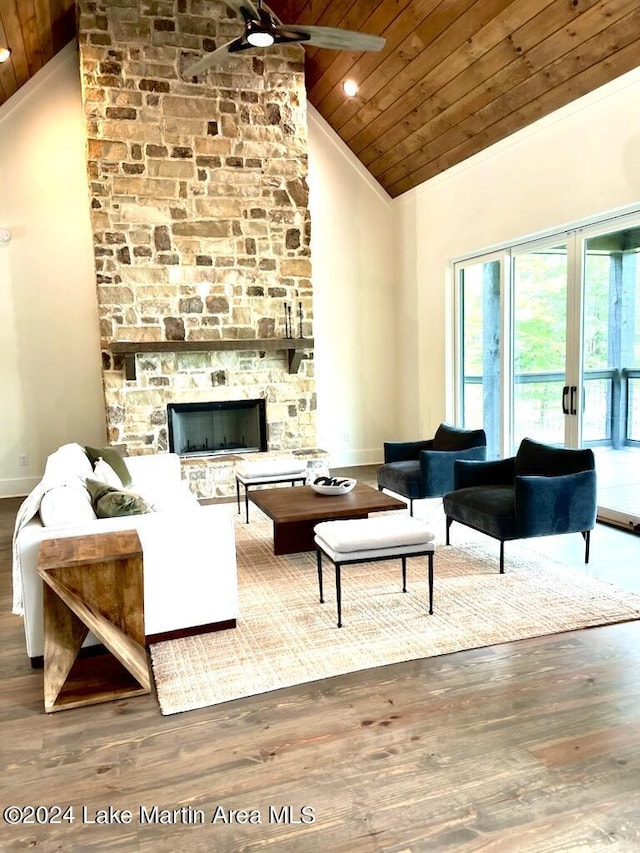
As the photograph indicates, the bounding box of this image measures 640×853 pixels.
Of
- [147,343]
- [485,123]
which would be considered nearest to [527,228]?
[485,123]

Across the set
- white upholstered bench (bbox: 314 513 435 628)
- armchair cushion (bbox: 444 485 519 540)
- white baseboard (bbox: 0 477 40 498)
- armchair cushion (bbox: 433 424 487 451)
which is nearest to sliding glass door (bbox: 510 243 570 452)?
armchair cushion (bbox: 433 424 487 451)

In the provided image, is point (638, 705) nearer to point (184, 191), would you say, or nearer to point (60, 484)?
point (60, 484)

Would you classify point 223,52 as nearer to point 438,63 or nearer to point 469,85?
point 438,63

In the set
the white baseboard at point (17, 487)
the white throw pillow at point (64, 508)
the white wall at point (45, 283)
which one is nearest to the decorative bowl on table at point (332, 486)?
the white throw pillow at point (64, 508)

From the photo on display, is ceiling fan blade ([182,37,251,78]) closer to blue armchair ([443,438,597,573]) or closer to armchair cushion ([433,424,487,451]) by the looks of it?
blue armchair ([443,438,597,573])

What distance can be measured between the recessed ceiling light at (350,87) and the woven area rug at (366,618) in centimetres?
477

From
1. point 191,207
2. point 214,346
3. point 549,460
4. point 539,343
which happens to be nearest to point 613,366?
point 539,343

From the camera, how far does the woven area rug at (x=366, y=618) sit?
8.85ft

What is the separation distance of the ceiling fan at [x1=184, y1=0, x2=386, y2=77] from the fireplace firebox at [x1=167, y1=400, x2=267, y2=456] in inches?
130

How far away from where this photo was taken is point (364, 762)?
82.4 inches

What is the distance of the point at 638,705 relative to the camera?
2381 mm

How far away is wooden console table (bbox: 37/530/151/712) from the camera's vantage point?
8.21 ft

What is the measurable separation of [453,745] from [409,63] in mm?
5385

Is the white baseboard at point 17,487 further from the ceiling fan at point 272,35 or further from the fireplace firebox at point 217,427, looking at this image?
the ceiling fan at point 272,35
